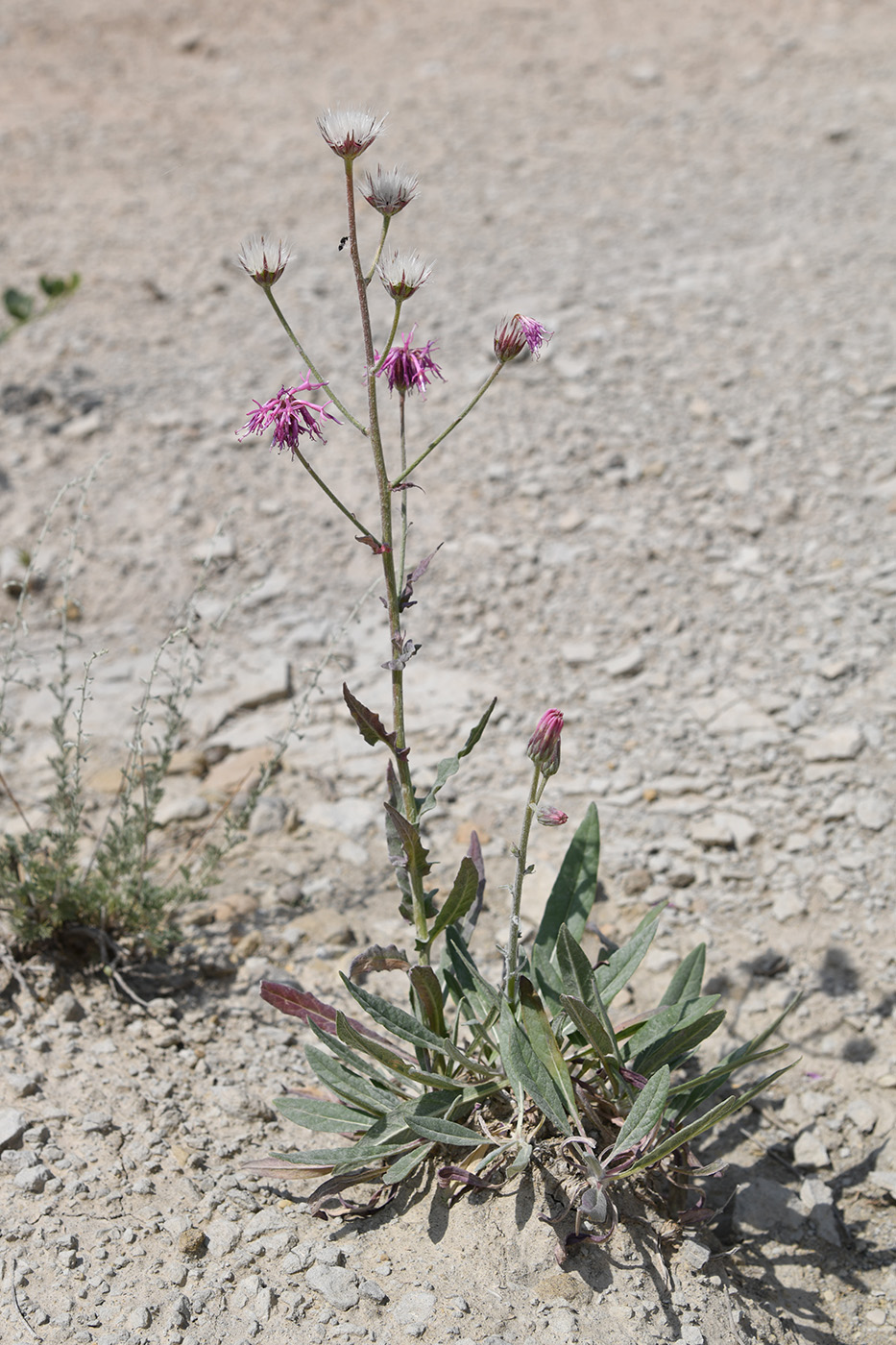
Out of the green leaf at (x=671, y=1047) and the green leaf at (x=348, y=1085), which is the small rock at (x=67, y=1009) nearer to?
the green leaf at (x=348, y=1085)

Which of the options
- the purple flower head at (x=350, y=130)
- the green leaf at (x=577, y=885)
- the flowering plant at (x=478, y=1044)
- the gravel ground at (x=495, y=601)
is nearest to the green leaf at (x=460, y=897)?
the flowering plant at (x=478, y=1044)

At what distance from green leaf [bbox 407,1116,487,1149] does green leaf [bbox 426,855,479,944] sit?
0.35 meters

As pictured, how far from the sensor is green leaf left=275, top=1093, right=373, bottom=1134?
7.90 ft

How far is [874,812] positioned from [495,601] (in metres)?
1.67

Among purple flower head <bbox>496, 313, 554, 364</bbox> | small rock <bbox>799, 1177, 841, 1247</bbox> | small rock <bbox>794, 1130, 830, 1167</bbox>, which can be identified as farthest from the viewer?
small rock <bbox>794, 1130, 830, 1167</bbox>

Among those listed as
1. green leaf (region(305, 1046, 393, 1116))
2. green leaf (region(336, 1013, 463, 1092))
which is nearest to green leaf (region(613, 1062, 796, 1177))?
green leaf (region(336, 1013, 463, 1092))

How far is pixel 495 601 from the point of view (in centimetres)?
441

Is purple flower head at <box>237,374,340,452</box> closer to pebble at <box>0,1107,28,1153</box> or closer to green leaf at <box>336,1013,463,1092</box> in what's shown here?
green leaf at <box>336,1013,463,1092</box>

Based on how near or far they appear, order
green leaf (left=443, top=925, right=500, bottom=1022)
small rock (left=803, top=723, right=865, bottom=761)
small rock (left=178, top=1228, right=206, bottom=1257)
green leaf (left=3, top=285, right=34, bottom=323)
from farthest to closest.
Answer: green leaf (left=3, top=285, right=34, bottom=323), small rock (left=803, top=723, right=865, bottom=761), green leaf (left=443, top=925, right=500, bottom=1022), small rock (left=178, top=1228, right=206, bottom=1257)

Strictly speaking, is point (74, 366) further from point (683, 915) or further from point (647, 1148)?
point (647, 1148)

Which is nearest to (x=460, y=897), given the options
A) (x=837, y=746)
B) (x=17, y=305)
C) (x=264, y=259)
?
(x=264, y=259)

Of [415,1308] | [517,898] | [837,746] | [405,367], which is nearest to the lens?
[405,367]

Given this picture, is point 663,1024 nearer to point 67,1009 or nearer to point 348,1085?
point 348,1085

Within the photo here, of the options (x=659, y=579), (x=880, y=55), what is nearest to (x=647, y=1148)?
(x=659, y=579)
